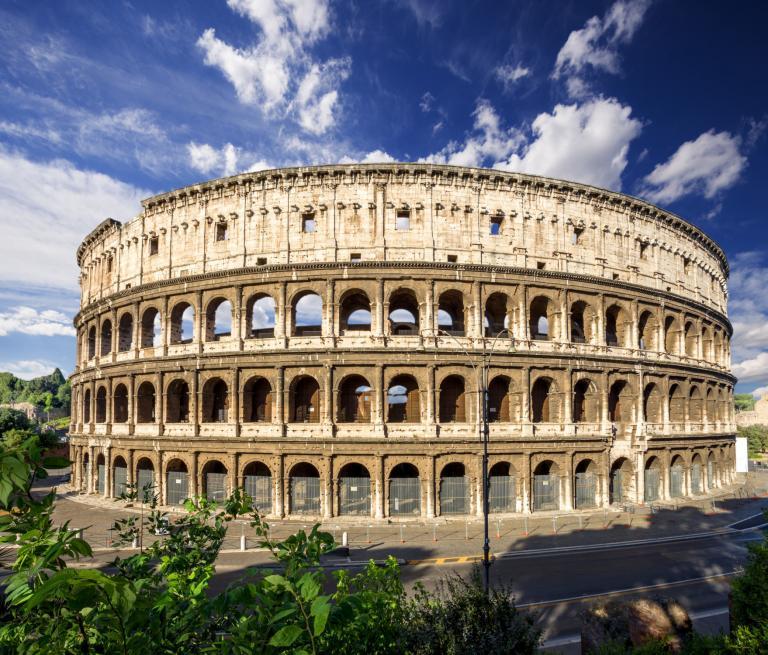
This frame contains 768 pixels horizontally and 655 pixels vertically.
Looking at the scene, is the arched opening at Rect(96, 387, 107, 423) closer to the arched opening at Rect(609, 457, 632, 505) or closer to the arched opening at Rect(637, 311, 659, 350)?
the arched opening at Rect(609, 457, 632, 505)

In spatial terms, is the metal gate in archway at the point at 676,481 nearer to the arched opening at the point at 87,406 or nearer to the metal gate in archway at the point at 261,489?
the metal gate in archway at the point at 261,489

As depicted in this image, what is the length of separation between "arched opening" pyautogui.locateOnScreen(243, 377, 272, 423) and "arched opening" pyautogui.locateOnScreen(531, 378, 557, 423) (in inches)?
723

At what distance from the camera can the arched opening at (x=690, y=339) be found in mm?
38469

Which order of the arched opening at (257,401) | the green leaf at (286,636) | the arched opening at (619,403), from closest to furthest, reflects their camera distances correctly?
the green leaf at (286,636)
the arched opening at (257,401)
the arched opening at (619,403)

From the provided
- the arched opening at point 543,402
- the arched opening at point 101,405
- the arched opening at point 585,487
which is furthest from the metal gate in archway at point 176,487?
the arched opening at point 585,487

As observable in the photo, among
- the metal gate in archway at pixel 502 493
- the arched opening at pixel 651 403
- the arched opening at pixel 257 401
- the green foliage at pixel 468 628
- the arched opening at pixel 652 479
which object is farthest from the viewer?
→ the arched opening at pixel 651 403

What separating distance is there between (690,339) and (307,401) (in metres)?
33.5

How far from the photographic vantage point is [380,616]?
544 centimetres

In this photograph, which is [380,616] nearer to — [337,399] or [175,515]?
[337,399]

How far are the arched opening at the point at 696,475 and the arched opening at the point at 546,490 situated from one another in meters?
14.7

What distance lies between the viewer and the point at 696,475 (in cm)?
3631

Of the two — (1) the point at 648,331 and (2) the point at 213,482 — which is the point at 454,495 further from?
(1) the point at 648,331

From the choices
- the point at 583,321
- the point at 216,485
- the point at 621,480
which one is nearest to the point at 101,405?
the point at 216,485

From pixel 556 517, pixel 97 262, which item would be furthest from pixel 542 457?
pixel 97 262
